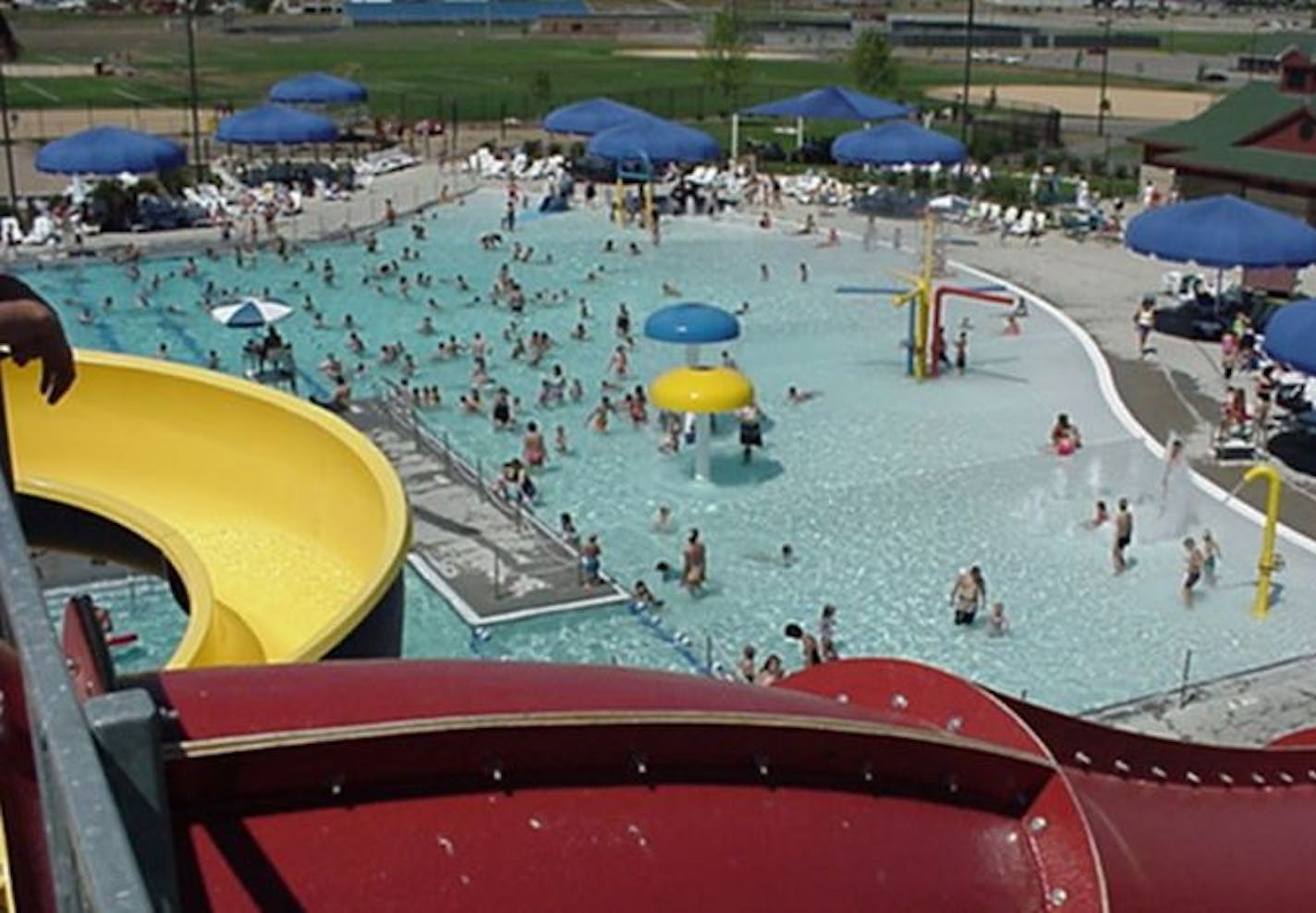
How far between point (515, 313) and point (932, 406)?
980 centimetres

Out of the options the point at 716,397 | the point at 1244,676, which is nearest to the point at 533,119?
the point at 716,397

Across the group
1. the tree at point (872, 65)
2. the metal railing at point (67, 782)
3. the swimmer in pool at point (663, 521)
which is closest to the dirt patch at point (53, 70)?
the tree at point (872, 65)

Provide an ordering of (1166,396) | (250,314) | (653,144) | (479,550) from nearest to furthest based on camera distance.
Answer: (479,550) < (1166,396) < (250,314) < (653,144)

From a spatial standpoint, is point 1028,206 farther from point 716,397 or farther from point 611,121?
point 716,397

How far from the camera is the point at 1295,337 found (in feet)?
71.1

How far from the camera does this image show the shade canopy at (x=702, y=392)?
2036 cm

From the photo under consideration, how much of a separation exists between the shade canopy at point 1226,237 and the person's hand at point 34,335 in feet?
85.7

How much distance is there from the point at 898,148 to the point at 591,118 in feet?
34.0

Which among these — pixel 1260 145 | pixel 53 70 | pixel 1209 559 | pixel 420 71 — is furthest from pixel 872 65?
pixel 53 70

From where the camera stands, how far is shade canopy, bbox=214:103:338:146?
43281 mm

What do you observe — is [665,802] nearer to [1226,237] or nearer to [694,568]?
[694,568]

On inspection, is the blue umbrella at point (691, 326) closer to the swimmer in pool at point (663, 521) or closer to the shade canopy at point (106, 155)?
the swimmer in pool at point (663, 521)

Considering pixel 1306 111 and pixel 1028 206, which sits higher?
pixel 1306 111

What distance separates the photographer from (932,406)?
24.9 m
